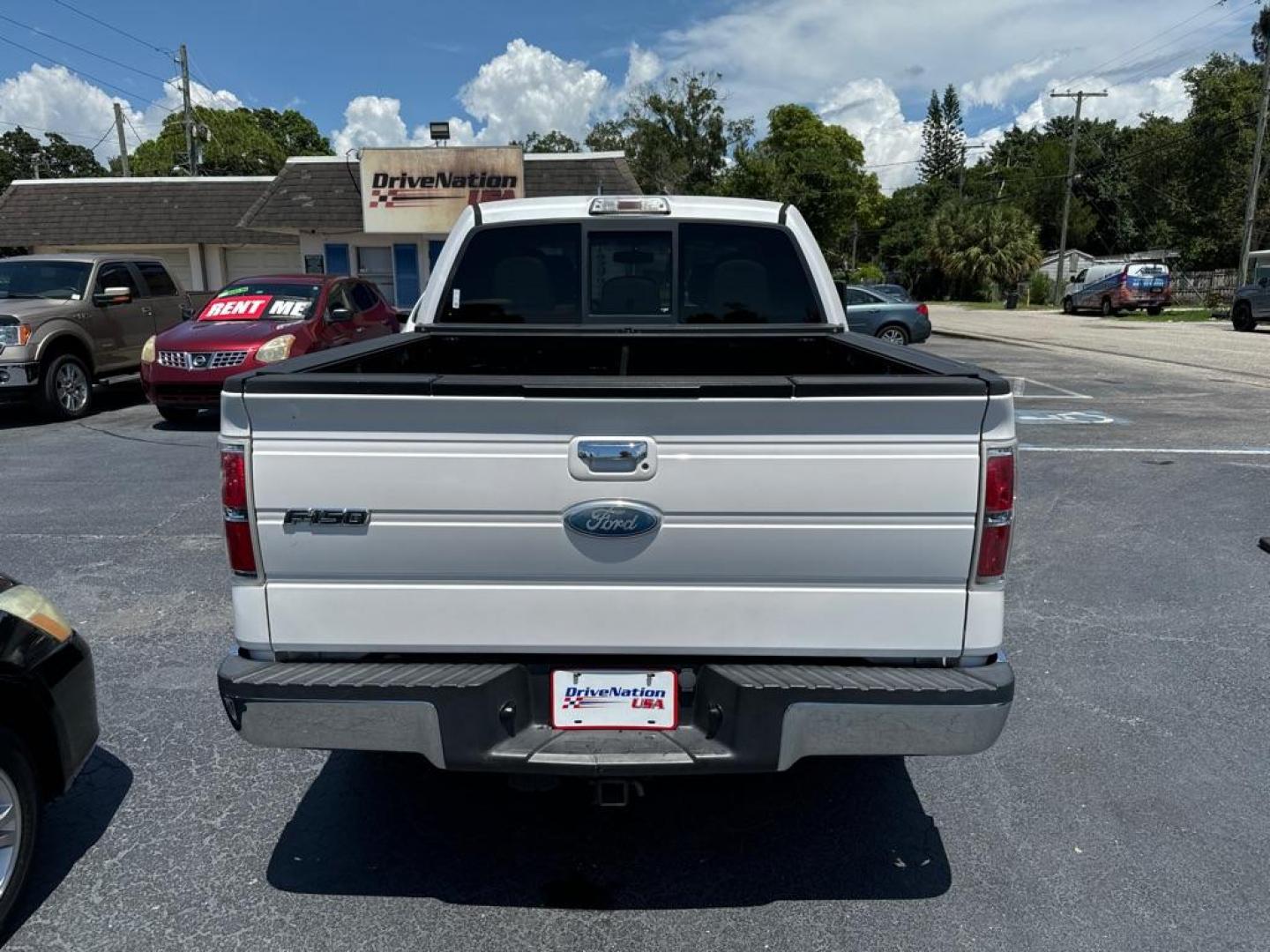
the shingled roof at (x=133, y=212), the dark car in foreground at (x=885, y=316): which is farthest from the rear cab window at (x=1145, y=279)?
the shingled roof at (x=133, y=212)

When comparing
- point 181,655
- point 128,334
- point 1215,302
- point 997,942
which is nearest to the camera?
point 997,942

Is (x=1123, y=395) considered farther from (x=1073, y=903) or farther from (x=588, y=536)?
(x=588, y=536)

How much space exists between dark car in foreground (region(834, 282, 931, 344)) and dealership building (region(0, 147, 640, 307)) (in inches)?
250

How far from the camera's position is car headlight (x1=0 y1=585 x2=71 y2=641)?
115 inches

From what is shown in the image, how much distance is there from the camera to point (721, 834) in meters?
3.32

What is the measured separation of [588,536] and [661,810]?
1419mm

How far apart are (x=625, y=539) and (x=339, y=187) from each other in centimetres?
2388

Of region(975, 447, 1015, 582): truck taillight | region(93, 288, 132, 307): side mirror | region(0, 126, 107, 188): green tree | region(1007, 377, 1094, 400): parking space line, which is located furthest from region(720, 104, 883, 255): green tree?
region(0, 126, 107, 188): green tree

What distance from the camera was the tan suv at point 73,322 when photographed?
11039 mm

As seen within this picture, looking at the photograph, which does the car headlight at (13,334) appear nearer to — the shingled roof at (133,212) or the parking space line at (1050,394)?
the parking space line at (1050,394)

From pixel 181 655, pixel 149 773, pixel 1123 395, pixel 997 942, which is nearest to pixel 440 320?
pixel 181 655

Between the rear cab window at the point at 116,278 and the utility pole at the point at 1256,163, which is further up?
the utility pole at the point at 1256,163

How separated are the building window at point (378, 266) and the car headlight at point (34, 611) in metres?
23.0

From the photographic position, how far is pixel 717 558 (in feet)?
8.35
